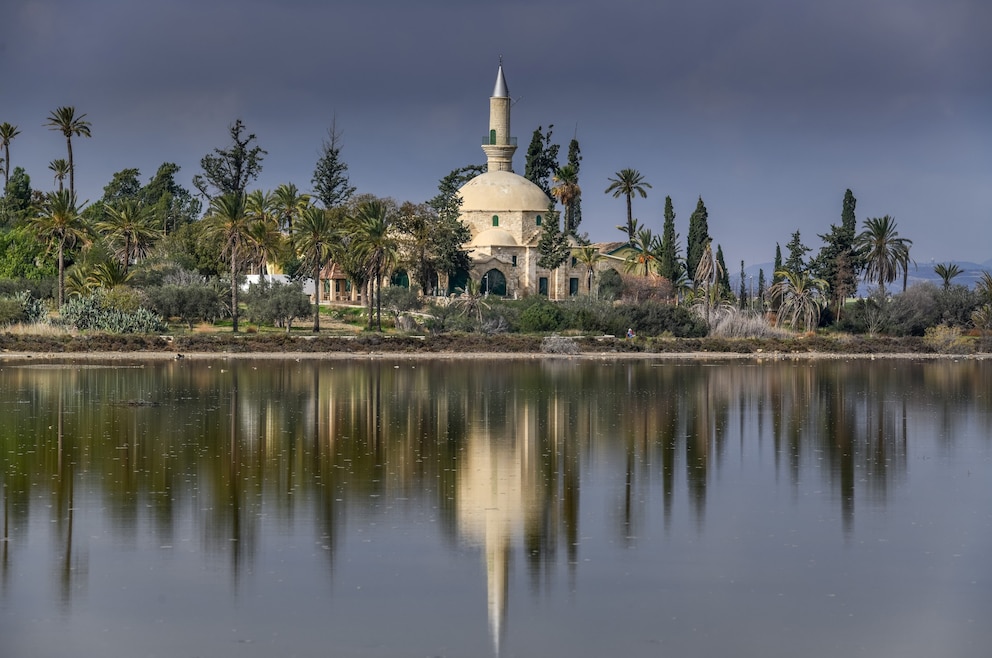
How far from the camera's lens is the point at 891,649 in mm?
17297

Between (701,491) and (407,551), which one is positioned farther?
(701,491)

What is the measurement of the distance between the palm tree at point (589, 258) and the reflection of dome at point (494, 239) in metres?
4.80

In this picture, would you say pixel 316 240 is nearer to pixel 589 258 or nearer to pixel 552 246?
pixel 552 246

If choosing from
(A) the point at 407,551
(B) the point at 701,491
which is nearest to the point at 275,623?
(A) the point at 407,551

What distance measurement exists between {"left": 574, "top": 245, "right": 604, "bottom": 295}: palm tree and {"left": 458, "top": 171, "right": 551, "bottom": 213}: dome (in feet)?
13.1

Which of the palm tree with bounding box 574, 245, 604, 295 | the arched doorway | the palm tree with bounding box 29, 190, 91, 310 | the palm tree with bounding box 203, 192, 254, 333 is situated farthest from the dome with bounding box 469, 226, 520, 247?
the palm tree with bounding box 29, 190, 91, 310

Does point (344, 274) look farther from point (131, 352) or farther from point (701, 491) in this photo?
point (701, 491)

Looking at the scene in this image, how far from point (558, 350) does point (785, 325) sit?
2074 centimetres

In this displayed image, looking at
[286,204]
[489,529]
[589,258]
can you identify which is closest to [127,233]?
[286,204]

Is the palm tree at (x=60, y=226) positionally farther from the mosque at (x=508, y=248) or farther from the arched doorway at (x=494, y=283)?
the arched doorway at (x=494, y=283)

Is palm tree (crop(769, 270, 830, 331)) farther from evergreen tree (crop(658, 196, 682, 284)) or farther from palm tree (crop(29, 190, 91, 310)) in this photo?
palm tree (crop(29, 190, 91, 310))

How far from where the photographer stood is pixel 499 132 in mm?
113000

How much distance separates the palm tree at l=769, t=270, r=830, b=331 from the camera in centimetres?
9094

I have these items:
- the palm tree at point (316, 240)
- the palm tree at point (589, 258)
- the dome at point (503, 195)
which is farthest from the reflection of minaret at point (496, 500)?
the dome at point (503, 195)
